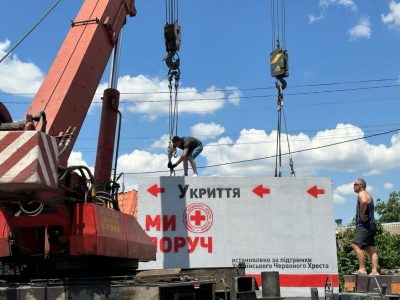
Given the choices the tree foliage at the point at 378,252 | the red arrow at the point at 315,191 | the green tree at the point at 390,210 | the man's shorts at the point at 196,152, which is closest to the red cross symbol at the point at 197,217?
the man's shorts at the point at 196,152

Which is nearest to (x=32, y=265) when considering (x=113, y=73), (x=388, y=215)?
(x=113, y=73)

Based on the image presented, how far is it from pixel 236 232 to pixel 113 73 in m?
3.93

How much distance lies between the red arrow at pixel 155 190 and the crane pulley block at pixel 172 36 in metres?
3.59

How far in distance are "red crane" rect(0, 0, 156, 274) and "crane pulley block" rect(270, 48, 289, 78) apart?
5751 millimetres

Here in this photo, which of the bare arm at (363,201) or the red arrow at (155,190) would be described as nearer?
the bare arm at (363,201)

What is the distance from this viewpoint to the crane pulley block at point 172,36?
1188 cm

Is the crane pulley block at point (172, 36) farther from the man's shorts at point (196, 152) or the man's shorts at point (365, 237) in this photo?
the man's shorts at point (365, 237)

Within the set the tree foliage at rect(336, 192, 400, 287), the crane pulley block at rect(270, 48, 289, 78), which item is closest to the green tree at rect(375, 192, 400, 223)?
the tree foliage at rect(336, 192, 400, 287)

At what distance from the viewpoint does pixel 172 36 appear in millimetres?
11891

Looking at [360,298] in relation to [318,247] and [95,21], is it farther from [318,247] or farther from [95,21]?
[95,21]

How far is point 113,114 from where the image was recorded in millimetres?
8789

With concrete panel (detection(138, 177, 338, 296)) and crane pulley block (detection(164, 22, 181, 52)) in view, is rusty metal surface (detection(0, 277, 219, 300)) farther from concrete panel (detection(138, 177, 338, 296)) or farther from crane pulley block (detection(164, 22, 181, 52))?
crane pulley block (detection(164, 22, 181, 52))

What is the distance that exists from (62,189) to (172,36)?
6931mm

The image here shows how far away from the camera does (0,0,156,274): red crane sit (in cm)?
473
